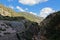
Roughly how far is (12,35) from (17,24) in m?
14.2

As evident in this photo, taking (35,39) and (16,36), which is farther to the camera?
(16,36)

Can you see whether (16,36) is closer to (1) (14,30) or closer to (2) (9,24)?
(1) (14,30)

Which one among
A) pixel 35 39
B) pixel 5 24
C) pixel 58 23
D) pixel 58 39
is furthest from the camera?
pixel 5 24

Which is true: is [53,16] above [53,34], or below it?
above

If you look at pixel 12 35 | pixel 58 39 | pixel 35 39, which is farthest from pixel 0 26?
pixel 58 39

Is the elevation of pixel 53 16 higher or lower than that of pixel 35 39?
higher

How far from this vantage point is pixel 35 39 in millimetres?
16266

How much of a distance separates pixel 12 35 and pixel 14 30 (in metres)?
8.22

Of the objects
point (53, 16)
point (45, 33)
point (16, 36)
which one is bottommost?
point (16, 36)

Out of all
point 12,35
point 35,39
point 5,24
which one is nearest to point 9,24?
point 5,24

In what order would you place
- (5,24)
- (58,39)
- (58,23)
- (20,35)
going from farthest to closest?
1. (5,24)
2. (20,35)
3. (58,23)
4. (58,39)

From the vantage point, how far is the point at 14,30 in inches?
2623

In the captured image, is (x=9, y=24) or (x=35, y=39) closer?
(x=35, y=39)

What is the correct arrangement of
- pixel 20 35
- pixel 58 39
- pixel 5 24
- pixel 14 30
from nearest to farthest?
pixel 58 39 → pixel 20 35 → pixel 14 30 → pixel 5 24
